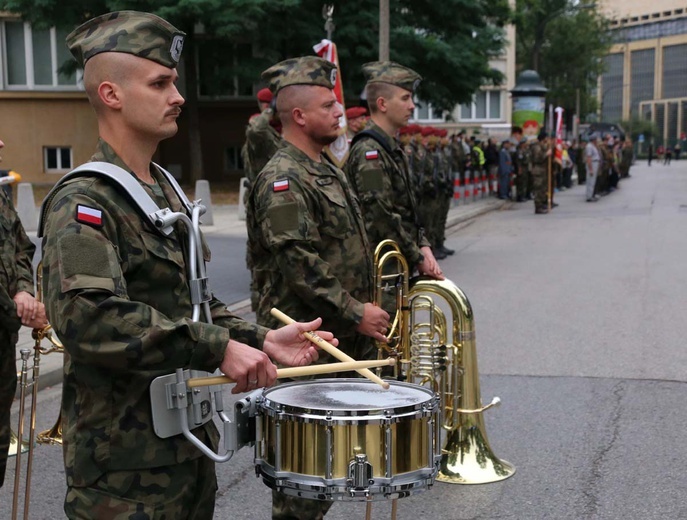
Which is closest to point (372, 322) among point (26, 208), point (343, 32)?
point (26, 208)

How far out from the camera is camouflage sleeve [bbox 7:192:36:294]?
4535mm

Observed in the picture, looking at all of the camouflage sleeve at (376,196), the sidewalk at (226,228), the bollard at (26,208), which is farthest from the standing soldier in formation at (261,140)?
the bollard at (26,208)

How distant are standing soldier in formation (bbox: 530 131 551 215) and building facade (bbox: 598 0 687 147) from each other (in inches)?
5035

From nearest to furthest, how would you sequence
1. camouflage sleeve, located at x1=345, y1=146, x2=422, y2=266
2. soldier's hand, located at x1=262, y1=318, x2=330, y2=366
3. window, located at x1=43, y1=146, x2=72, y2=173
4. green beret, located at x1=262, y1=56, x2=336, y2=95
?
soldier's hand, located at x1=262, y1=318, x2=330, y2=366 < green beret, located at x1=262, y1=56, x2=336, y2=95 < camouflage sleeve, located at x1=345, y1=146, x2=422, y2=266 < window, located at x1=43, y1=146, x2=72, y2=173

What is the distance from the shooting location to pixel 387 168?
625cm

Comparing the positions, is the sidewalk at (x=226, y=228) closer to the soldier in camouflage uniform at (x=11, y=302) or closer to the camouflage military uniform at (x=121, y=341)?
the soldier in camouflage uniform at (x=11, y=302)

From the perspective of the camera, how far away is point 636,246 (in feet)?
55.7

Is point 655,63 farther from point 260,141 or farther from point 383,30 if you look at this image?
point 260,141

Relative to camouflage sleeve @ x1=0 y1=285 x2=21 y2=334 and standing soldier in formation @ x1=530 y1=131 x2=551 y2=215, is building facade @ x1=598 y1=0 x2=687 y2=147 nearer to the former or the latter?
standing soldier in formation @ x1=530 y1=131 x2=551 y2=215

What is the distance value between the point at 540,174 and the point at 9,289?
71.7 feet

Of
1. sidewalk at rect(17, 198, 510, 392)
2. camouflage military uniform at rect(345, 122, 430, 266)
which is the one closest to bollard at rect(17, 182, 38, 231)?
sidewalk at rect(17, 198, 510, 392)

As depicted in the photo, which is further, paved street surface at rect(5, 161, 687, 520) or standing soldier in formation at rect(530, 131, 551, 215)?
standing soldier in formation at rect(530, 131, 551, 215)

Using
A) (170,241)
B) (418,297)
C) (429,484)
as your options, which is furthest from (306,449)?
(418,297)

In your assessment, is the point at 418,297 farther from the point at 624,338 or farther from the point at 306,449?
the point at 624,338
